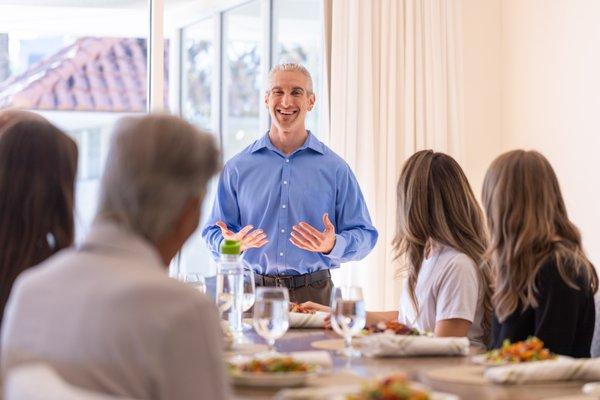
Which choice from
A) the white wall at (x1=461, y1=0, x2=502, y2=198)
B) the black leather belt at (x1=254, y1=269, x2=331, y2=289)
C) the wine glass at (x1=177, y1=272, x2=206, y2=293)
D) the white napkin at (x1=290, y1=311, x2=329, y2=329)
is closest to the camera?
the wine glass at (x1=177, y1=272, x2=206, y2=293)

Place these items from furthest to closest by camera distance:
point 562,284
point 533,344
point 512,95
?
1. point 512,95
2. point 562,284
3. point 533,344

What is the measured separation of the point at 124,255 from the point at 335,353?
3.57 ft

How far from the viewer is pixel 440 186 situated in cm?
333

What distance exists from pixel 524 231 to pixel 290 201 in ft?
6.67

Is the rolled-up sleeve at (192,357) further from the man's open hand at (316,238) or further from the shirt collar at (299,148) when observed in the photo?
the shirt collar at (299,148)

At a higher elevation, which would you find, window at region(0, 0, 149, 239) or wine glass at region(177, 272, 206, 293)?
window at region(0, 0, 149, 239)

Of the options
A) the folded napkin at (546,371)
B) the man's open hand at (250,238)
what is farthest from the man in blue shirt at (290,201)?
the folded napkin at (546,371)

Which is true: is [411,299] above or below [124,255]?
below

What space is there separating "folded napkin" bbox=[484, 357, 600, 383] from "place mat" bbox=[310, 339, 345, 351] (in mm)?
590

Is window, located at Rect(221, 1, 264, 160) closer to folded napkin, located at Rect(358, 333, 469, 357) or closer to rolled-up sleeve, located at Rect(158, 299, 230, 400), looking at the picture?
folded napkin, located at Rect(358, 333, 469, 357)

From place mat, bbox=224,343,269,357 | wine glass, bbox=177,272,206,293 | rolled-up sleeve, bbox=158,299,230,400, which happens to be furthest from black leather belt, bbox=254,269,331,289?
rolled-up sleeve, bbox=158,299,230,400

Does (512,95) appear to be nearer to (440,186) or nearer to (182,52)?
(182,52)

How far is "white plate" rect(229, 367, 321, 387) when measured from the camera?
2.09m

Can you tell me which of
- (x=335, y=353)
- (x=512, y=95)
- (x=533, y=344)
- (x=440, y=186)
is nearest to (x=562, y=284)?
(x=533, y=344)
